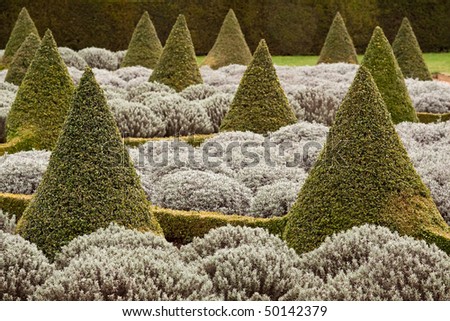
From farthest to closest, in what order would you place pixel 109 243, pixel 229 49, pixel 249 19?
pixel 249 19
pixel 229 49
pixel 109 243

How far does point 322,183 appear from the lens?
573 cm

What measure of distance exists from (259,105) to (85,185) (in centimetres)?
501

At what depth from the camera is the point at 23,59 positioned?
1356cm

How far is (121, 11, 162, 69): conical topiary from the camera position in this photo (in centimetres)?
1695

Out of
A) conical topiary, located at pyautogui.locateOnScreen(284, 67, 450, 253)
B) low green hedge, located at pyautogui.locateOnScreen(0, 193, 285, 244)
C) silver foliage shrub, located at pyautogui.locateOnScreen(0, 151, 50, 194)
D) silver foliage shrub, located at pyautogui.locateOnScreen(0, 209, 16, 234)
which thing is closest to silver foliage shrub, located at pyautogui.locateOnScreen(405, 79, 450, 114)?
low green hedge, located at pyautogui.locateOnScreen(0, 193, 285, 244)

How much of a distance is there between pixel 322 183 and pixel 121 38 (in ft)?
64.7

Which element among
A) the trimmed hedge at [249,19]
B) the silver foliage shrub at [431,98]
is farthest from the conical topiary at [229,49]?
the trimmed hedge at [249,19]

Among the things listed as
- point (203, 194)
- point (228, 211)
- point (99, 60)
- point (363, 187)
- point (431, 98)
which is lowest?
point (99, 60)

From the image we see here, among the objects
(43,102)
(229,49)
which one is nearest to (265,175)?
(43,102)

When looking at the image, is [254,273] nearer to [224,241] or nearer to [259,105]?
[224,241]

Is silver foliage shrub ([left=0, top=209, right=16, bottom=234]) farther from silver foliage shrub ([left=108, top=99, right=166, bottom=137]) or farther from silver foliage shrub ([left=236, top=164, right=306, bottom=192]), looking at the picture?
silver foliage shrub ([left=108, top=99, right=166, bottom=137])

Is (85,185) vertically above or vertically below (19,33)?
above

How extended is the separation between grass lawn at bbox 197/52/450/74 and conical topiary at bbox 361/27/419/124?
454 inches

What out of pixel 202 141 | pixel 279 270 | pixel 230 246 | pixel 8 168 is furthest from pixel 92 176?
pixel 202 141
